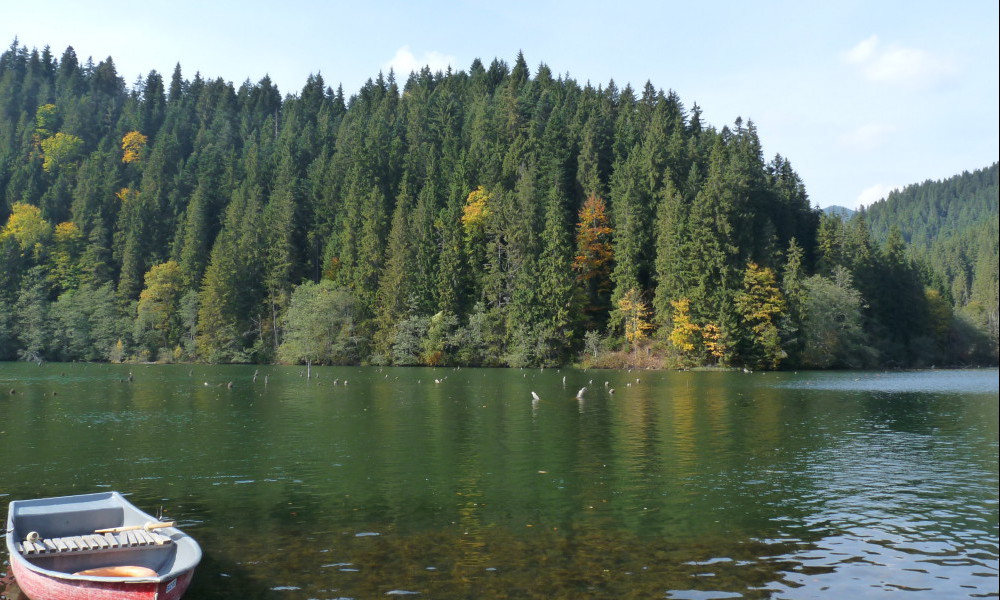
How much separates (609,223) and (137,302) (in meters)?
85.8

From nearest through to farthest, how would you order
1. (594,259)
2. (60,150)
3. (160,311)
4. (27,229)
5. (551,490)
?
(551,490) < (594,259) < (160,311) < (27,229) < (60,150)

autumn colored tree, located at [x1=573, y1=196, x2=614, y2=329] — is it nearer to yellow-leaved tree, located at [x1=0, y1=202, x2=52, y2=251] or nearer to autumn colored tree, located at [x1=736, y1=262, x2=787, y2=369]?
autumn colored tree, located at [x1=736, y1=262, x2=787, y2=369]

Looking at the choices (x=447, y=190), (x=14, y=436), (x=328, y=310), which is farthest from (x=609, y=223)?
(x=14, y=436)

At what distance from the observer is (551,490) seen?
82.3ft

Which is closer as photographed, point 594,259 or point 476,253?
point 594,259

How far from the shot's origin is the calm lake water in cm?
1656

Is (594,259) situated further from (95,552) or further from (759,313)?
(95,552)

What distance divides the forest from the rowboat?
86.9 m

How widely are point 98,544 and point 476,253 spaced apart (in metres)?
108

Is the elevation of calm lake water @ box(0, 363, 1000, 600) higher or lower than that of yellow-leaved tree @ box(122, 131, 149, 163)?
lower

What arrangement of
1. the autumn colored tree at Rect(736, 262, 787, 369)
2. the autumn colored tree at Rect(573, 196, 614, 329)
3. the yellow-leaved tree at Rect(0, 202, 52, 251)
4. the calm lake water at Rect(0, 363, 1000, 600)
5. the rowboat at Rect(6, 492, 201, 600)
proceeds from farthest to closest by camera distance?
the yellow-leaved tree at Rect(0, 202, 52, 251), the autumn colored tree at Rect(573, 196, 614, 329), the autumn colored tree at Rect(736, 262, 787, 369), the calm lake water at Rect(0, 363, 1000, 600), the rowboat at Rect(6, 492, 201, 600)

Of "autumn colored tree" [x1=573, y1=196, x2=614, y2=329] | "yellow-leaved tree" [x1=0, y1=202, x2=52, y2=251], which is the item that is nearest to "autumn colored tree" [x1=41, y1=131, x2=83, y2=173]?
"yellow-leaved tree" [x1=0, y1=202, x2=52, y2=251]

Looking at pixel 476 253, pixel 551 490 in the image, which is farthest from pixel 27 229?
pixel 551 490

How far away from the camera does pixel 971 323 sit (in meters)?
120
